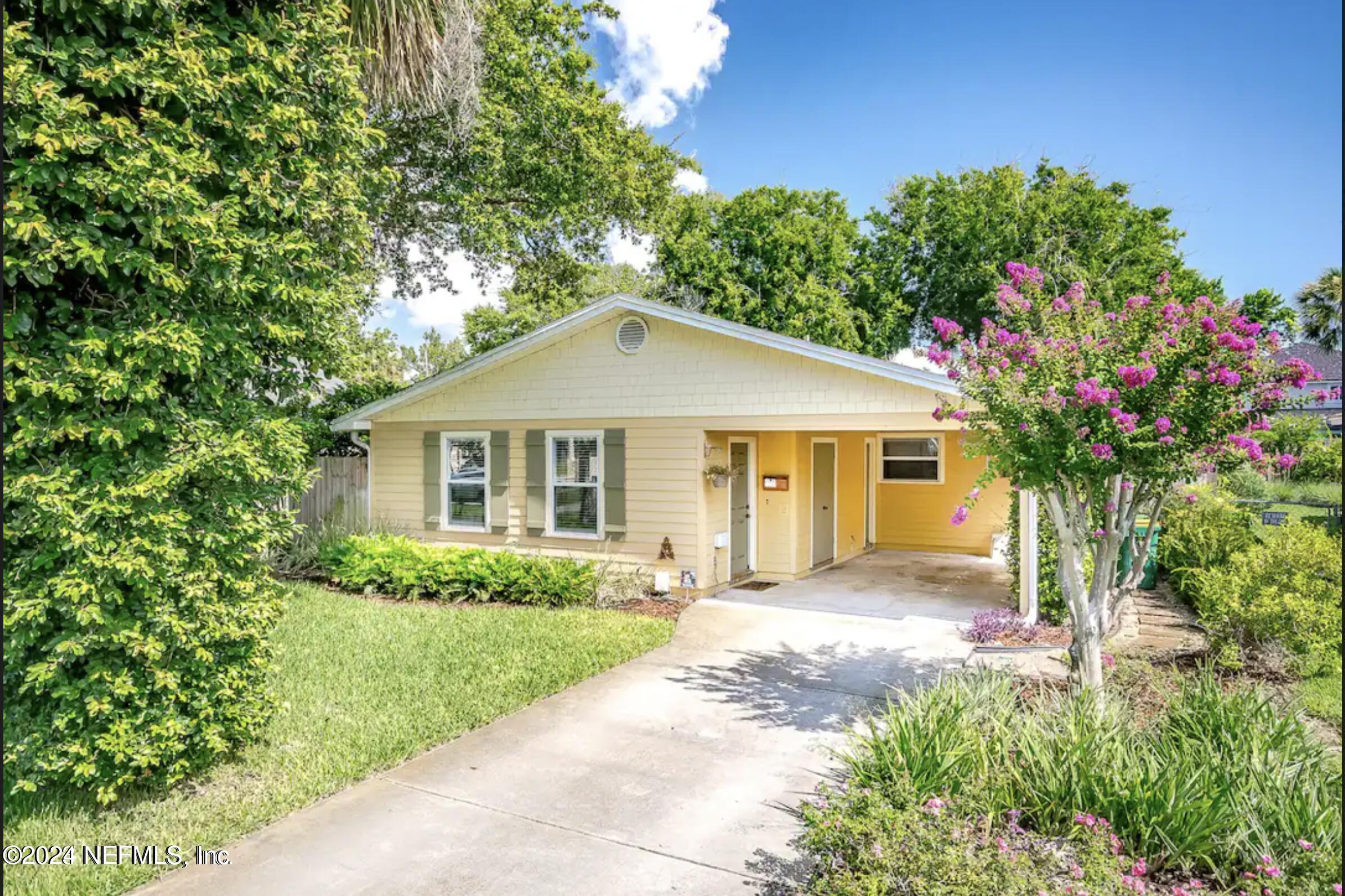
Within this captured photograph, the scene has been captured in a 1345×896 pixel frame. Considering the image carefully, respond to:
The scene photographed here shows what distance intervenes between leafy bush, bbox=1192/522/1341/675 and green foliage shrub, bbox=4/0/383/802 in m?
5.33

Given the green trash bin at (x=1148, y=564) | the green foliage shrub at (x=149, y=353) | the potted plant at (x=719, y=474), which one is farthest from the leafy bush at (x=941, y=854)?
the green trash bin at (x=1148, y=564)

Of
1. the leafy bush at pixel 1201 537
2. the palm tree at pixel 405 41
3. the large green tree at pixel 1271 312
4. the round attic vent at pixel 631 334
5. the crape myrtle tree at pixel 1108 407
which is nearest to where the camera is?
the large green tree at pixel 1271 312

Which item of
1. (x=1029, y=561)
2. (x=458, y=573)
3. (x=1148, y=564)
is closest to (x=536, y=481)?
(x=458, y=573)

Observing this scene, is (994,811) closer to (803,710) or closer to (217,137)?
(803,710)

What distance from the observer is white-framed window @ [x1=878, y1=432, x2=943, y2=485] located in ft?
46.1

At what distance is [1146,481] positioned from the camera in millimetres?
4672

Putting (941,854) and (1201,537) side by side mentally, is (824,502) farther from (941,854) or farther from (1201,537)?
(941,854)

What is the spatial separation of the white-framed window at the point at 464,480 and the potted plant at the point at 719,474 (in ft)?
12.7

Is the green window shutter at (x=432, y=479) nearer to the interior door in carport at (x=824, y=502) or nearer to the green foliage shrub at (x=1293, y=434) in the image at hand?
the interior door in carport at (x=824, y=502)

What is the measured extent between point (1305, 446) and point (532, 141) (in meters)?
15.8

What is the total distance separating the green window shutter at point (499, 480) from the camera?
11.6 meters

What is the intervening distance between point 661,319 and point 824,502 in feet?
14.4

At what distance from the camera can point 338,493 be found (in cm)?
1397

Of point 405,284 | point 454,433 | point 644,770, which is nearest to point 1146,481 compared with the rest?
point 644,770
